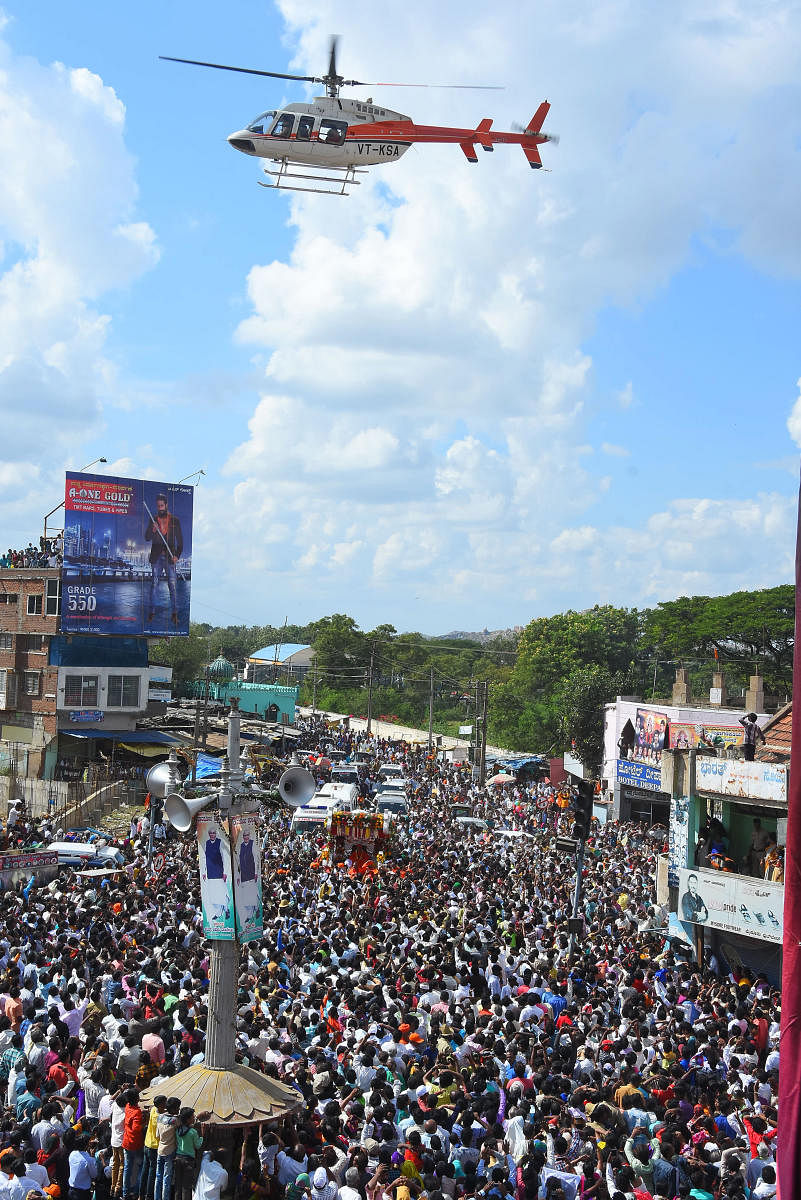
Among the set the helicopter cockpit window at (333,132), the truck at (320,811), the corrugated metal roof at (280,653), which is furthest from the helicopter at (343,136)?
the corrugated metal roof at (280,653)

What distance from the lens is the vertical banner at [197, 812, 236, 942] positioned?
984 cm

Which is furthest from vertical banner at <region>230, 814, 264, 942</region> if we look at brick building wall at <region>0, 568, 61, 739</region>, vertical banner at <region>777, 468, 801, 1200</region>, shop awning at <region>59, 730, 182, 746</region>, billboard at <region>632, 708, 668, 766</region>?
brick building wall at <region>0, 568, 61, 739</region>

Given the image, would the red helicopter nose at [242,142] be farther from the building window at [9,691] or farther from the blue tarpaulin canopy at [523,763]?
the blue tarpaulin canopy at [523,763]

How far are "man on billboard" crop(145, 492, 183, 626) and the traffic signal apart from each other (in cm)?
3032

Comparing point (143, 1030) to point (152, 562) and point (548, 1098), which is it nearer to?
point (548, 1098)

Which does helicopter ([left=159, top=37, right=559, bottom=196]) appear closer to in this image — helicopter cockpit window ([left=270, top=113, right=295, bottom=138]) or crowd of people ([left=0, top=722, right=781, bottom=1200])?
helicopter cockpit window ([left=270, top=113, right=295, bottom=138])

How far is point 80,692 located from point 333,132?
81.2ft

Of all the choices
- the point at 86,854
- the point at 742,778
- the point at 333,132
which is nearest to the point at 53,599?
the point at 86,854

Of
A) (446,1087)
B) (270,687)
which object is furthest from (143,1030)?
(270,687)

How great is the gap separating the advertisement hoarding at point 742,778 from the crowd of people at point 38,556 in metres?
31.4

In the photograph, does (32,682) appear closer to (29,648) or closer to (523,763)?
(29,648)

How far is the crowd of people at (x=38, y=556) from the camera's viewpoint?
44.8 meters

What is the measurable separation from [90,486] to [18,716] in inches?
394

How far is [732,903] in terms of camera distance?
19.3m
